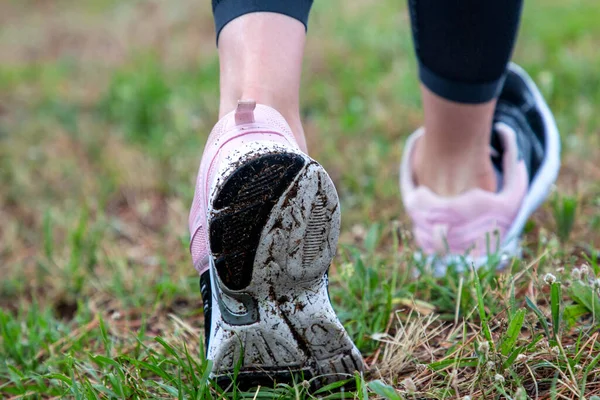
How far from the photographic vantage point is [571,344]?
124 cm

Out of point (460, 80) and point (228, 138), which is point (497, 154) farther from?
Result: point (228, 138)

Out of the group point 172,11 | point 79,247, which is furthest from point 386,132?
point 172,11

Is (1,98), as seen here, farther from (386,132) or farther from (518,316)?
(518,316)

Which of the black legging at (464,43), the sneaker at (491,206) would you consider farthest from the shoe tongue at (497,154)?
the black legging at (464,43)

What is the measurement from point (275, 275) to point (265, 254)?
0.14 feet

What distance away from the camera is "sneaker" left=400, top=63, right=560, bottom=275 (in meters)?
1.67

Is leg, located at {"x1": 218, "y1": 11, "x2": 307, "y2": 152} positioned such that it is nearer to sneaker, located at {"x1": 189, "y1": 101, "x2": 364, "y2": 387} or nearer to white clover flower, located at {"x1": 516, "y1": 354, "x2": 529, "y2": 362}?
sneaker, located at {"x1": 189, "y1": 101, "x2": 364, "y2": 387}

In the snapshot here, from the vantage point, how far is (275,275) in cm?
105

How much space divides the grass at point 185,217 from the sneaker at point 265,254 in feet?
0.18

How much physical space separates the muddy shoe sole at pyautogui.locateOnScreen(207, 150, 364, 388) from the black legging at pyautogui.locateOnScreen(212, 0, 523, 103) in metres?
0.39

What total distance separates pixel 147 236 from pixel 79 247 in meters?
0.34

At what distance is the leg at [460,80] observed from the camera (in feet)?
4.53

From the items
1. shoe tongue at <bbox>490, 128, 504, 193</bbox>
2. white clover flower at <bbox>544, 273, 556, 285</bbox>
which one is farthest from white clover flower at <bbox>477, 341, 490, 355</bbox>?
shoe tongue at <bbox>490, 128, 504, 193</bbox>

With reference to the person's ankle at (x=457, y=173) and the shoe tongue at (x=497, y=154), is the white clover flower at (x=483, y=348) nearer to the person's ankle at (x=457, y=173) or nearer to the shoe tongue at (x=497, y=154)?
the person's ankle at (x=457, y=173)
